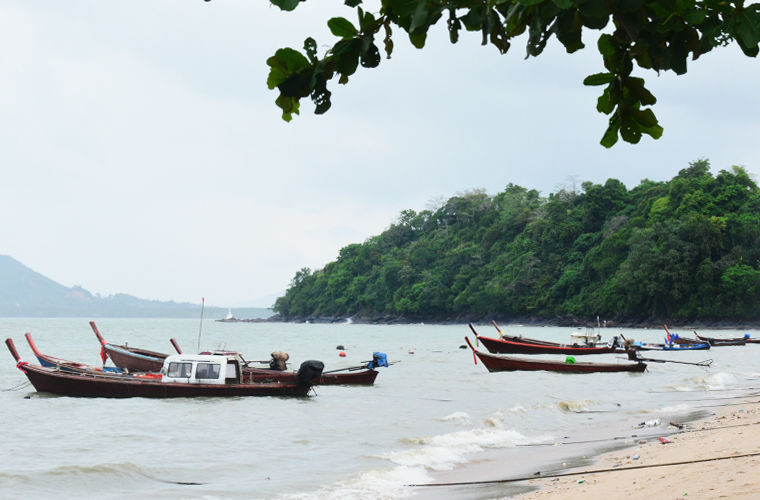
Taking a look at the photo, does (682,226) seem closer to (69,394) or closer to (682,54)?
(69,394)

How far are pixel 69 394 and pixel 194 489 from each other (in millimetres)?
12175

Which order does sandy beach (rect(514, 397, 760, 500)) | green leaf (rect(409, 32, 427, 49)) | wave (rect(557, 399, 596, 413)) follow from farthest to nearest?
wave (rect(557, 399, 596, 413)), sandy beach (rect(514, 397, 760, 500)), green leaf (rect(409, 32, 427, 49))

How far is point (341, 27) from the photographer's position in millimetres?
2707

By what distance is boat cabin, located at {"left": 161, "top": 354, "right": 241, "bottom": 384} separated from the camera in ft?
69.6

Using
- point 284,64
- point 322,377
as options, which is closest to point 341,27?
point 284,64

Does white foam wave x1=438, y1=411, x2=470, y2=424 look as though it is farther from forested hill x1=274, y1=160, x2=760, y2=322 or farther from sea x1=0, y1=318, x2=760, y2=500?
forested hill x1=274, y1=160, x2=760, y2=322

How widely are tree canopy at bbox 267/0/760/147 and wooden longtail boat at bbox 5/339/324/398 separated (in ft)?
63.0

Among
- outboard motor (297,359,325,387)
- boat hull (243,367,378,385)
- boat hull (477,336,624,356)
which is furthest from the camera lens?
boat hull (477,336,624,356)

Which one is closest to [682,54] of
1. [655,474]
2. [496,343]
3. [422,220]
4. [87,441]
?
[655,474]

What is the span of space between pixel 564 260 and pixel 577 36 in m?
103

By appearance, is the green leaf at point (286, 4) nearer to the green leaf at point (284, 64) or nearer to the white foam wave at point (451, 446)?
the green leaf at point (284, 64)

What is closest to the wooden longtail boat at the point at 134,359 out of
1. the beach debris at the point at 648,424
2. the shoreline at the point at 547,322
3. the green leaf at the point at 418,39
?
the beach debris at the point at 648,424

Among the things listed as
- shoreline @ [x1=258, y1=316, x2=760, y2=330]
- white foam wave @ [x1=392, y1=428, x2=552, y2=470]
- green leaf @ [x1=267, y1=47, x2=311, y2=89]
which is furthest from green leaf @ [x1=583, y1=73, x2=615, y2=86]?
shoreline @ [x1=258, y1=316, x2=760, y2=330]

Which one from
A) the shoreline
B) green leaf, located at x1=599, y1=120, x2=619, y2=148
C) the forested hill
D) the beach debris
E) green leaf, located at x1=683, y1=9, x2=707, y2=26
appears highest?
the forested hill
